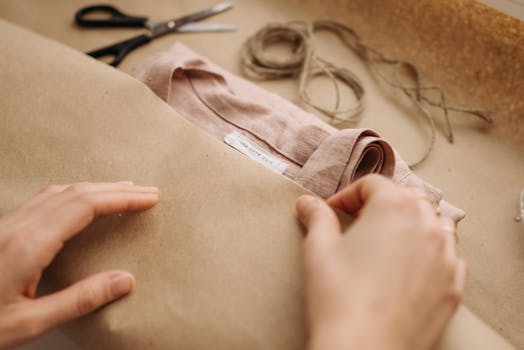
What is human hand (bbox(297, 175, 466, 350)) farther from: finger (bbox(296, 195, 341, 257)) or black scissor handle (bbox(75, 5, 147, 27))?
black scissor handle (bbox(75, 5, 147, 27))

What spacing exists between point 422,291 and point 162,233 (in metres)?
0.29

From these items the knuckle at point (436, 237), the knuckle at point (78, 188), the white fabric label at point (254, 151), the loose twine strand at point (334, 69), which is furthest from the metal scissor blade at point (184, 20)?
the knuckle at point (436, 237)

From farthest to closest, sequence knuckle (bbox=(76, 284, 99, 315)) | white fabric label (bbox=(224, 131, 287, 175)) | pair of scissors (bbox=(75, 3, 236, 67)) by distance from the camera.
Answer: pair of scissors (bbox=(75, 3, 236, 67)) → white fabric label (bbox=(224, 131, 287, 175)) → knuckle (bbox=(76, 284, 99, 315))

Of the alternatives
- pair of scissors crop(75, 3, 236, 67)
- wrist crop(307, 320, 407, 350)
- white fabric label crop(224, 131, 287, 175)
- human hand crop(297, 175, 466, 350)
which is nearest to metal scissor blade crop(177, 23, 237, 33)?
pair of scissors crop(75, 3, 236, 67)

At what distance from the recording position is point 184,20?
929mm

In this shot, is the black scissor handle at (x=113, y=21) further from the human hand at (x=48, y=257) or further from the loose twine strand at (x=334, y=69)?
the human hand at (x=48, y=257)

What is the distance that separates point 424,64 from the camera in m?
0.85

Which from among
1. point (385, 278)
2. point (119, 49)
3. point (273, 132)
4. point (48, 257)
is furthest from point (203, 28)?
point (385, 278)

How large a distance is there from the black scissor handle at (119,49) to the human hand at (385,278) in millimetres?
640

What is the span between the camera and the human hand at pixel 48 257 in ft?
1.37

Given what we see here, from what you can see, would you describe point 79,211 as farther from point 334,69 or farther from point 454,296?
point 334,69

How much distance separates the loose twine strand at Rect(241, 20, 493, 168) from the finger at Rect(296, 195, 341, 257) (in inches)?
13.6

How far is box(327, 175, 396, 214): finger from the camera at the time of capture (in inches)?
16.1

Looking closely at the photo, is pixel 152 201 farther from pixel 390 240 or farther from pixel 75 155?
pixel 390 240
